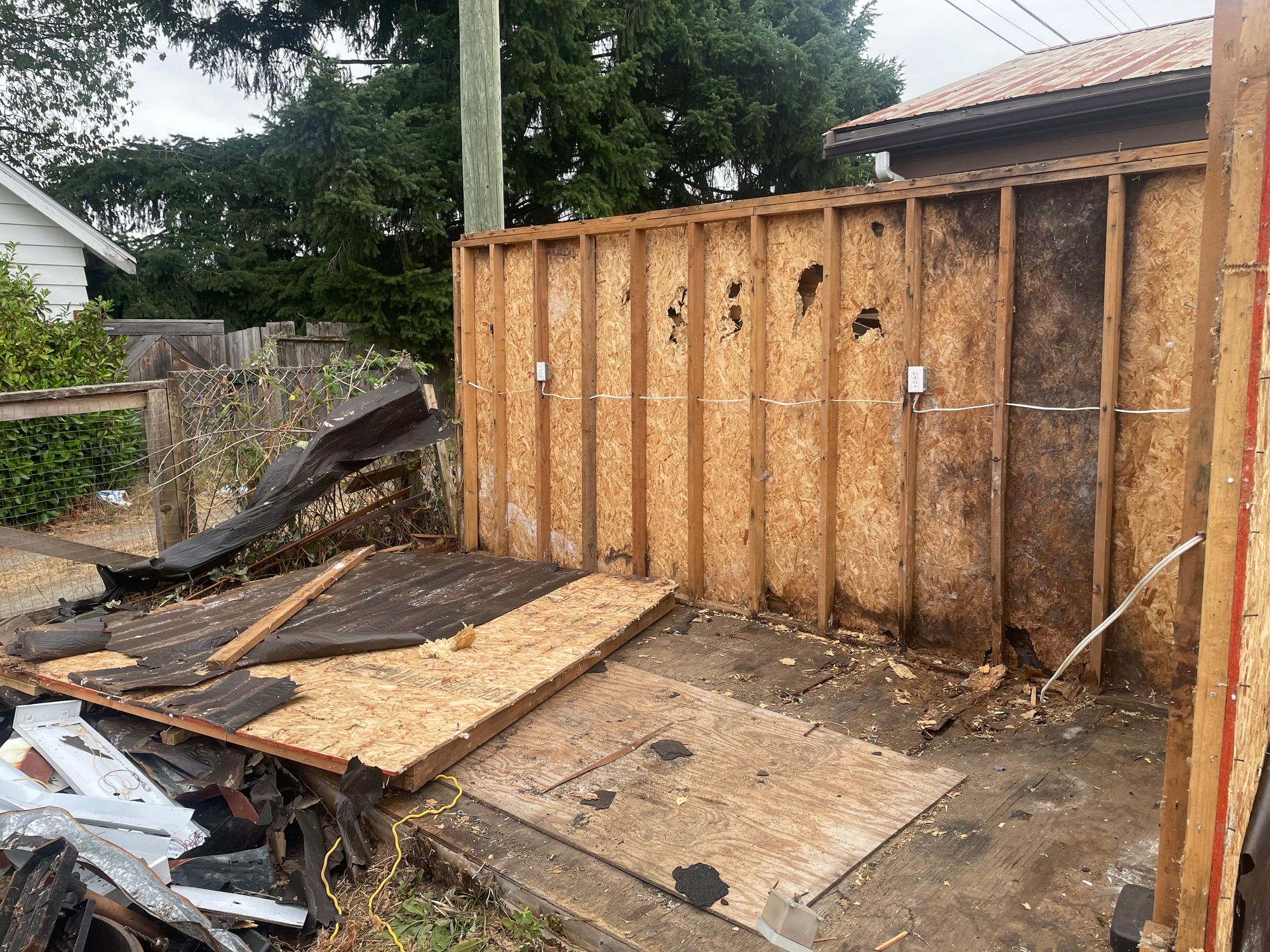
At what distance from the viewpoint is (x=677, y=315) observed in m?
5.86

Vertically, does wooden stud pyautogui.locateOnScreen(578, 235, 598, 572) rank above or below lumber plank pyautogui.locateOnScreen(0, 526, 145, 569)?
above

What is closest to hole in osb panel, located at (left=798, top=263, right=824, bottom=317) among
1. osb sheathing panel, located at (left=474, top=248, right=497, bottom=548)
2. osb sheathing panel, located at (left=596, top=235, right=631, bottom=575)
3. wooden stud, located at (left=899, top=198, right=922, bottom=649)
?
wooden stud, located at (left=899, top=198, right=922, bottom=649)

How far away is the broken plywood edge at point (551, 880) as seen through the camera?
290cm

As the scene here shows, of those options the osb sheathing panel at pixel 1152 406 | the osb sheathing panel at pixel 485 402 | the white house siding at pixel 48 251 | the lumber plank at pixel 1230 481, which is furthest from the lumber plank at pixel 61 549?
the lumber plank at pixel 1230 481

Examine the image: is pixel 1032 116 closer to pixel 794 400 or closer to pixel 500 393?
pixel 794 400

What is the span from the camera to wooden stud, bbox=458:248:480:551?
7082 mm

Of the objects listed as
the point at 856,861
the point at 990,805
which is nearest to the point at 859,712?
the point at 990,805

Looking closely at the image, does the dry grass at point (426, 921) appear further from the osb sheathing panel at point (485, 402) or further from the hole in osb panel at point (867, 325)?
the osb sheathing panel at point (485, 402)

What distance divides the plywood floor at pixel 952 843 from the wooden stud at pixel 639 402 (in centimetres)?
160

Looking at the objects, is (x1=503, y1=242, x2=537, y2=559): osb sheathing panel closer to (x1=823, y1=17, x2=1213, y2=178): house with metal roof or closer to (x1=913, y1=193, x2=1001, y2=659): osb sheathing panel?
(x1=913, y1=193, x2=1001, y2=659): osb sheathing panel

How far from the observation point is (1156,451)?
4.14 m

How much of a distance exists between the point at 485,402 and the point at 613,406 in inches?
54.6

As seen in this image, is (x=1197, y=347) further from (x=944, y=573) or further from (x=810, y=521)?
(x=810, y=521)

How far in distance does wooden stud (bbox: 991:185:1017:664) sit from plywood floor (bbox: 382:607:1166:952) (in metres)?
0.35
